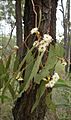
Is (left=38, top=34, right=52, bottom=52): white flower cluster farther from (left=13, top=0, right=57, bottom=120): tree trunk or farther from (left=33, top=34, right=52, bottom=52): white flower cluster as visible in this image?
(left=13, top=0, right=57, bottom=120): tree trunk

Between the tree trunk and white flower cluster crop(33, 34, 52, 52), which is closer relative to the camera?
white flower cluster crop(33, 34, 52, 52)

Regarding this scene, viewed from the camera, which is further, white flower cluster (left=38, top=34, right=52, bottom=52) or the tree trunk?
the tree trunk

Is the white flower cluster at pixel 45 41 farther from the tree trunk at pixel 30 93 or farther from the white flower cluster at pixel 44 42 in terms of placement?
the tree trunk at pixel 30 93

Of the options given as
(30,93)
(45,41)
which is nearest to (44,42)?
(45,41)

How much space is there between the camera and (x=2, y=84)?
4.35ft

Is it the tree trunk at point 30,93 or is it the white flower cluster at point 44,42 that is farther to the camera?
the tree trunk at point 30,93

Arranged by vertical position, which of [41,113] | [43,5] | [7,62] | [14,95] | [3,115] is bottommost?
[3,115]

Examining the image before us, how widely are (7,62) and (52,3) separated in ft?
2.10

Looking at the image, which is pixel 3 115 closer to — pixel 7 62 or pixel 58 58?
pixel 7 62

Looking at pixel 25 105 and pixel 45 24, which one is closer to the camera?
pixel 45 24

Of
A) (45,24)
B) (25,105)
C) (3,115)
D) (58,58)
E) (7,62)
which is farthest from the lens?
(3,115)

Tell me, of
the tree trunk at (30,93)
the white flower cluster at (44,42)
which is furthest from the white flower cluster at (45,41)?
the tree trunk at (30,93)

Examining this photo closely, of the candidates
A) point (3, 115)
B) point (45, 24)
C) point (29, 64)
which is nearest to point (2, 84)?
point (29, 64)

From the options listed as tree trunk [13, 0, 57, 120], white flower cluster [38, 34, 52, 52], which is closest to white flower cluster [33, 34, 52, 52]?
white flower cluster [38, 34, 52, 52]
